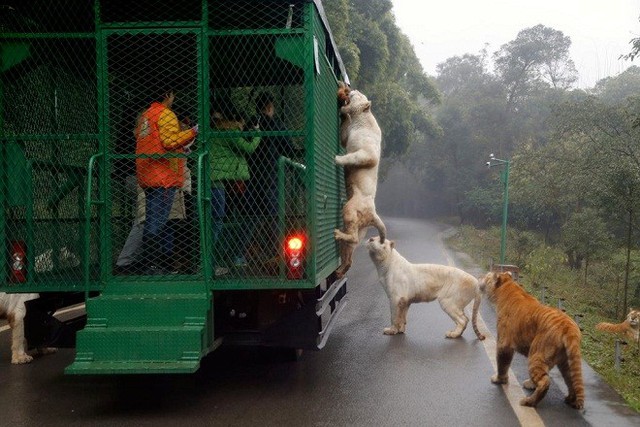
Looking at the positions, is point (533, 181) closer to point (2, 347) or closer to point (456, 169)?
→ point (456, 169)

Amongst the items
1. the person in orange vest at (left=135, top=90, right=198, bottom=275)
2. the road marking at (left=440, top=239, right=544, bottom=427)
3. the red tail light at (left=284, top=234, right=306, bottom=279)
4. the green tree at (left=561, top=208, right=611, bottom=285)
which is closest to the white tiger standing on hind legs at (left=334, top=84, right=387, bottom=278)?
the red tail light at (left=284, top=234, right=306, bottom=279)

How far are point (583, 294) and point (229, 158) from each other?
15.2m

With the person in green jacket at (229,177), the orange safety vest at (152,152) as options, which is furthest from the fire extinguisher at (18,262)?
the person in green jacket at (229,177)

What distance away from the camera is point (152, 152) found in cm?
596

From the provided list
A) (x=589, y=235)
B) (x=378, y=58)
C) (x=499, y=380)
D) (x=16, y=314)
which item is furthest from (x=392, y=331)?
(x=378, y=58)

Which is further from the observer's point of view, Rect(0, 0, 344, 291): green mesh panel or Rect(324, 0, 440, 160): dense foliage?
Rect(324, 0, 440, 160): dense foliage

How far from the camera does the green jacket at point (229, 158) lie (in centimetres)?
600

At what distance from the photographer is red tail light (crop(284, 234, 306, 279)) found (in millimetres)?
5680

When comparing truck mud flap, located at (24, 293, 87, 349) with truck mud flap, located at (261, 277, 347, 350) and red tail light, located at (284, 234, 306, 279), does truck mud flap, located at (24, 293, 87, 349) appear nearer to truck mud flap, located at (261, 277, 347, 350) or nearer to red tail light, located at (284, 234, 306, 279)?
truck mud flap, located at (261, 277, 347, 350)

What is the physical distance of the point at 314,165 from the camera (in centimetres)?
567

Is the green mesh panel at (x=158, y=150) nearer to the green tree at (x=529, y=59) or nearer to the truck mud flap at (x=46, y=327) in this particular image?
the truck mud flap at (x=46, y=327)

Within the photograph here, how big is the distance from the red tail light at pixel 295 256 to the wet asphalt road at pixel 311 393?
111cm

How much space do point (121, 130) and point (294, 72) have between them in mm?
1809

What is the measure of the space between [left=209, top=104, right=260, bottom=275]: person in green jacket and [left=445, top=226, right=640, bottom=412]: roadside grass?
3.41m
